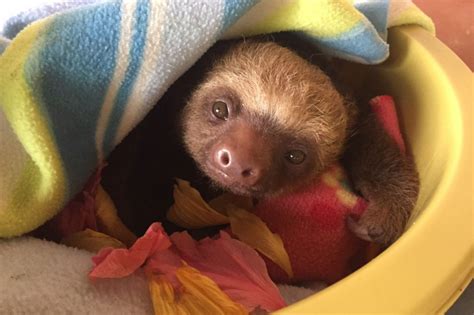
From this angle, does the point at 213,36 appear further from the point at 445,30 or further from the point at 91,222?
the point at 445,30

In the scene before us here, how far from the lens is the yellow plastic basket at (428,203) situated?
80 centimetres

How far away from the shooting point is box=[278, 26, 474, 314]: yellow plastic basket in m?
0.80

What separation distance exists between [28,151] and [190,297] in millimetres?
306

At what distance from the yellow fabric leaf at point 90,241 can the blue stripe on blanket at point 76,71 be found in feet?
0.26

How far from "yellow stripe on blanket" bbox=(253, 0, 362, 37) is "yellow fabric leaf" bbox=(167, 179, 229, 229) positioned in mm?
→ 311

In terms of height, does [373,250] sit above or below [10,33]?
below

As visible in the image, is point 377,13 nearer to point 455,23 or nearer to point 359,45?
point 359,45

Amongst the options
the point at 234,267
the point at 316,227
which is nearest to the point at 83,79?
the point at 234,267

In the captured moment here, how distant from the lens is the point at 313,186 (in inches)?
46.3

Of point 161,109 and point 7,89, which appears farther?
point 161,109

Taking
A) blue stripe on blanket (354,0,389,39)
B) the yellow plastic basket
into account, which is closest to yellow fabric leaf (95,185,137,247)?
the yellow plastic basket

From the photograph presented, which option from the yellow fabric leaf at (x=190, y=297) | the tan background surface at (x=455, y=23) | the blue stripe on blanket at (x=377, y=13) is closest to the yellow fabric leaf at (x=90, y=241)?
the yellow fabric leaf at (x=190, y=297)

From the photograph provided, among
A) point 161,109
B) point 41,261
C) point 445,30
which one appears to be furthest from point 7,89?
point 445,30

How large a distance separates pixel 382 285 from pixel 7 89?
562mm
